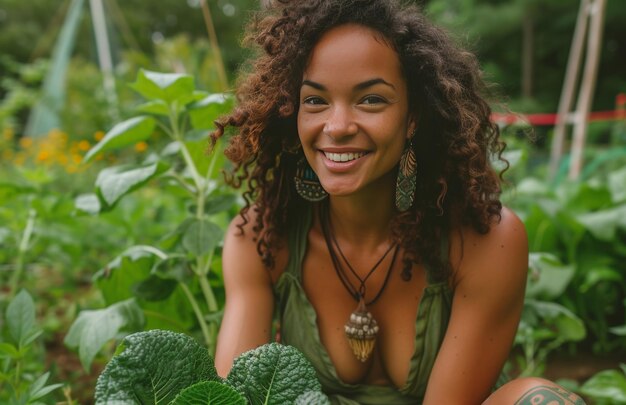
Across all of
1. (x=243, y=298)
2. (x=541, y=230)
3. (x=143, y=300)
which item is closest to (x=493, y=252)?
(x=243, y=298)

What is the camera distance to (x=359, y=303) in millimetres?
1593

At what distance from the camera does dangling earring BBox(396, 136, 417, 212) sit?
143cm

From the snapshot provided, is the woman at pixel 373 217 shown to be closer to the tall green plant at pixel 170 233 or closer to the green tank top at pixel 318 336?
the green tank top at pixel 318 336

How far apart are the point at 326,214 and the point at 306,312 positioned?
249mm

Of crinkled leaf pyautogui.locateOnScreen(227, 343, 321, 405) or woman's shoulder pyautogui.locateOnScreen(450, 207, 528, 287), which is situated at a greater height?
woman's shoulder pyautogui.locateOnScreen(450, 207, 528, 287)

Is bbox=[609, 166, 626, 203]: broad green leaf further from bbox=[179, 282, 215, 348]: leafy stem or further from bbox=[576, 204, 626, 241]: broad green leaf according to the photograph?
bbox=[179, 282, 215, 348]: leafy stem

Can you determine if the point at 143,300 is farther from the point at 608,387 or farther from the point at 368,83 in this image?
the point at 608,387

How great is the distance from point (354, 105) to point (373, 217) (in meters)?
0.33

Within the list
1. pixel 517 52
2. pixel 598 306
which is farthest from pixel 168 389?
pixel 517 52

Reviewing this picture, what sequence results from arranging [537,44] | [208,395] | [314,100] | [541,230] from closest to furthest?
Answer: [208,395], [314,100], [541,230], [537,44]

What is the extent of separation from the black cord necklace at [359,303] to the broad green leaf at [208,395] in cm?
57

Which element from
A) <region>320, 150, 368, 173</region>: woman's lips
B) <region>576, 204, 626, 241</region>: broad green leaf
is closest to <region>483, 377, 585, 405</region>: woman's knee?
<region>320, 150, 368, 173</region>: woman's lips

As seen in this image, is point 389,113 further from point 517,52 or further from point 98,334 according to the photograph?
point 517,52

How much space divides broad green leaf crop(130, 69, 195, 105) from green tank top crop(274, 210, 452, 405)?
47 cm
